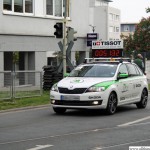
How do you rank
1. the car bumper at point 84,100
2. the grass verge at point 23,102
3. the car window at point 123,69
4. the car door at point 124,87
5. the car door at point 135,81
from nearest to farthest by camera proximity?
the car bumper at point 84,100
the car door at point 124,87
the car window at point 123,69
the car door at point 135,81
the grass verge at point 23,102

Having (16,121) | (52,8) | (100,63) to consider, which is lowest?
(16,121)

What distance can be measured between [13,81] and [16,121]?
6090mm

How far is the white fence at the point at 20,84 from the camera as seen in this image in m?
19.1

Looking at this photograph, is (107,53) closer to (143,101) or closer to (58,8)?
(143,101)

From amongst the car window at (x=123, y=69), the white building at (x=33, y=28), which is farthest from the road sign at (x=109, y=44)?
the car window at (x=123, y=69)

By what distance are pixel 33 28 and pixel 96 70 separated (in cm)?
1421

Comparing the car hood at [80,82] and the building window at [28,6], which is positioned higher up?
the building window at [28,6]

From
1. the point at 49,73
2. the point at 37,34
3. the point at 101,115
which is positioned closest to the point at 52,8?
the point at 37,34

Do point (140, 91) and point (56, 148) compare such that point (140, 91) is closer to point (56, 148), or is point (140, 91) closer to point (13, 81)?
point (13, 81)

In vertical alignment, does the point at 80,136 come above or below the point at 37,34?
below

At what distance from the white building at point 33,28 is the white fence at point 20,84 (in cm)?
609

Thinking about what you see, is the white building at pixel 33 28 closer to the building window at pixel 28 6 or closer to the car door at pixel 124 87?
the building window at pixel 28 6

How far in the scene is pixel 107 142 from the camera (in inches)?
379

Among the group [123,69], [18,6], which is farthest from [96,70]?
[18,6]
